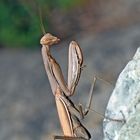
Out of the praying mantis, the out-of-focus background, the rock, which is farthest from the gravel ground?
the rock

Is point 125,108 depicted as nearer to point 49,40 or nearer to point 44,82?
point 49,40

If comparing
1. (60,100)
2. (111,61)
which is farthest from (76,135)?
(111,61)

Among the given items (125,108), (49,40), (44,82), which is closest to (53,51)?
(44,82)

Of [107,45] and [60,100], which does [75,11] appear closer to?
[107,45]

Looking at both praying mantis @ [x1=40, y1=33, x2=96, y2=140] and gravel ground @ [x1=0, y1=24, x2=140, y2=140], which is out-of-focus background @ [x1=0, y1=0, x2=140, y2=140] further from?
praying mantis @ [x1=40, y1=33, x2=96, y2=140]

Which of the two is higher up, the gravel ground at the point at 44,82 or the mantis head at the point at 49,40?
the mantis head at the point at 49,40

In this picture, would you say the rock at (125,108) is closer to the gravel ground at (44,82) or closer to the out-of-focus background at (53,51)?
the gravel ground at (44,82)

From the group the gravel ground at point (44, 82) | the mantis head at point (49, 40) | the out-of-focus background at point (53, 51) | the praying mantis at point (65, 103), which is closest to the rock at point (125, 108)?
the praying mantis at point (65, 103)
